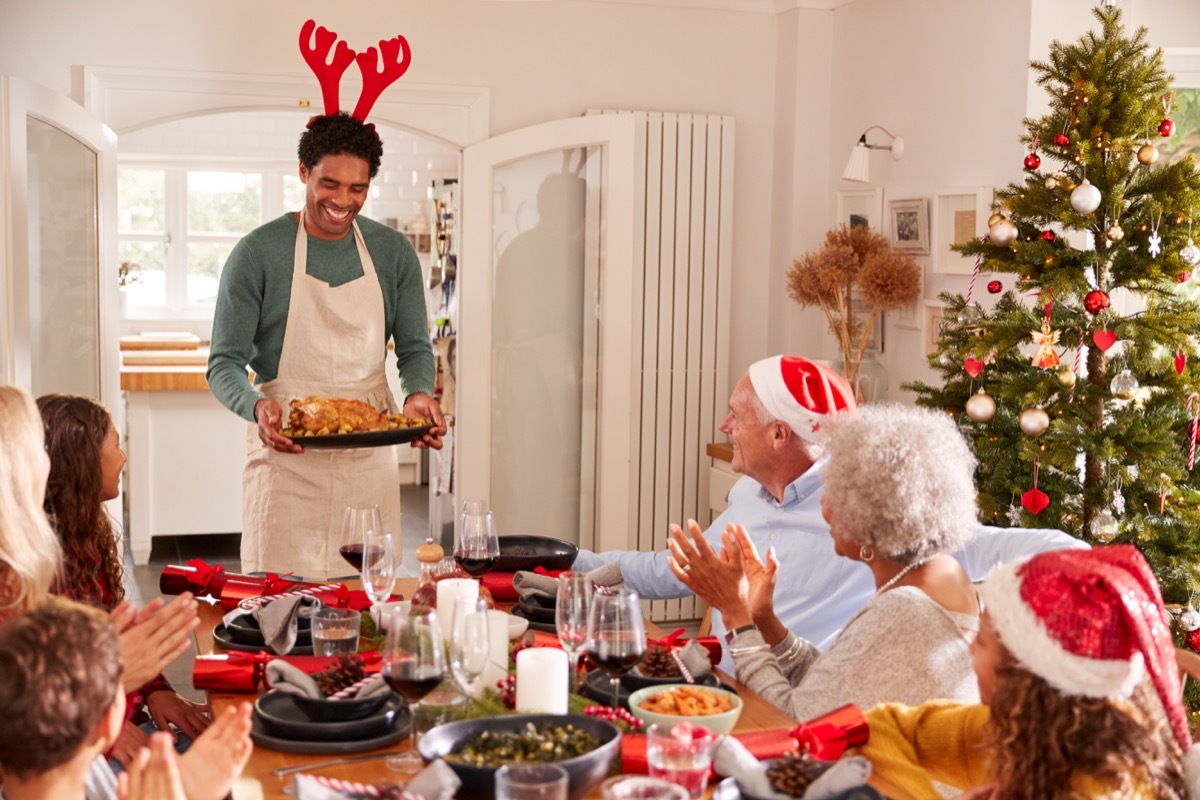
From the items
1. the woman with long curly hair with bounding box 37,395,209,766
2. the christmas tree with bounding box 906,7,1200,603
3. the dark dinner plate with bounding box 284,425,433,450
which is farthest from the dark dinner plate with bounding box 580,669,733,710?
the christmas tree with bounding box 906,7,1200,603

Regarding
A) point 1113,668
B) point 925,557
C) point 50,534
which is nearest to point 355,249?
→ point 50,534

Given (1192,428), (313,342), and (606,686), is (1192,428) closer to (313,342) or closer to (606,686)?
(606,686)

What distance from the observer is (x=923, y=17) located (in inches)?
188

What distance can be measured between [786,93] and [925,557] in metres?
3.59

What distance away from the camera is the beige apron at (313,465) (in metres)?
3.49

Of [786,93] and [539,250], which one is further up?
[786,93]

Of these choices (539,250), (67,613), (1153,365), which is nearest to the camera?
(67,613)

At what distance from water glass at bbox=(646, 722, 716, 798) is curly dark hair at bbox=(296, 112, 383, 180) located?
2111 mm

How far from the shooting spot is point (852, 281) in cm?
486

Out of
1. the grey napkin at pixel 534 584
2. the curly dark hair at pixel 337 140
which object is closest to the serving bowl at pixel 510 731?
the grey napkin at pixel 534 584

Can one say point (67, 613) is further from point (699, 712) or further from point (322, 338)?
point (322, 338)

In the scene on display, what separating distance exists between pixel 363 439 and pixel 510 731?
1628 millimetres

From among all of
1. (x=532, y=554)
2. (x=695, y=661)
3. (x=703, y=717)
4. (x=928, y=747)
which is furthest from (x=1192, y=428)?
(x=703, y=717)

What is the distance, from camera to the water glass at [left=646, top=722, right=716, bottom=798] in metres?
1.65
